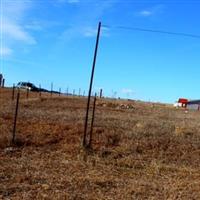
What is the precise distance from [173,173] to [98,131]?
5377 millimetres

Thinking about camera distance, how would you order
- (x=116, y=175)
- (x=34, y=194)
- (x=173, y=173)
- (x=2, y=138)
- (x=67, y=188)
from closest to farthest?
(x=34, y=194)
(x=67, y=188)
(x=116, y=175)
(x=173, y=173)
(x=2, y=138)

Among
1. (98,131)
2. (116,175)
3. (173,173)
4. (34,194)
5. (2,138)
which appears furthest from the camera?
(98,131)

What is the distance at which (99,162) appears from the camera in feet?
41.8

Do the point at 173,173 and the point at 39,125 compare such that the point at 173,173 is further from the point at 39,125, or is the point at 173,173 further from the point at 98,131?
the point at 39,125

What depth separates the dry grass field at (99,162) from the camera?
949 cm

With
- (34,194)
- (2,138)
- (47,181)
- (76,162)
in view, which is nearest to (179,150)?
(76,162)

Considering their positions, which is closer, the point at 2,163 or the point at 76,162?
the point at 2,163

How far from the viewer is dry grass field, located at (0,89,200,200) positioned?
949cm

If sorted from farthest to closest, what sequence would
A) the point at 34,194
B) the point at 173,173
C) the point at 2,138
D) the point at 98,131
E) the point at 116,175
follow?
the point at 98,131 < the point at 2,138 < the point at 173,173 < the point at 116,175 < the point at 34,194

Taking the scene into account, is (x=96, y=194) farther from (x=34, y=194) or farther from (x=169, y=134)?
(x=169, y=134)

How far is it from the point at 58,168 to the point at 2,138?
382 centimetres

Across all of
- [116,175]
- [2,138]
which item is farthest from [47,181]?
[2,138]

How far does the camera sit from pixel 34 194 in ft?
29.1

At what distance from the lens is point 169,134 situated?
17.9 meters
